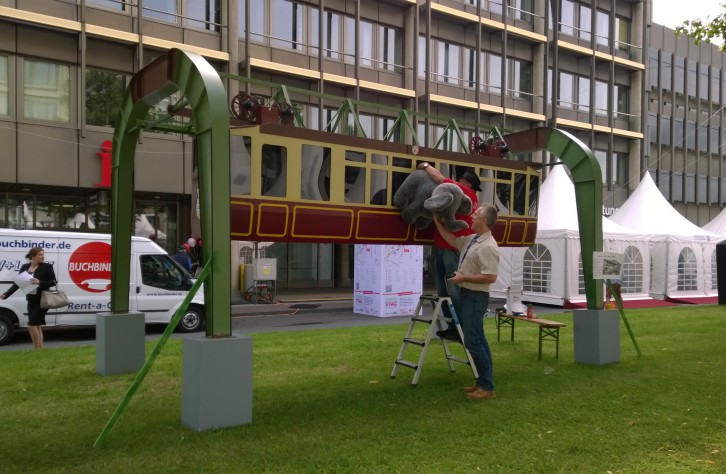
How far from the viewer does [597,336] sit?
8.96m

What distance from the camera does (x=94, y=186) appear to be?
19.8m

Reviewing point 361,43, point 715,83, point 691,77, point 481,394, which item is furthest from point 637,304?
point 715,83

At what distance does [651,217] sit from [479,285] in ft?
63.5

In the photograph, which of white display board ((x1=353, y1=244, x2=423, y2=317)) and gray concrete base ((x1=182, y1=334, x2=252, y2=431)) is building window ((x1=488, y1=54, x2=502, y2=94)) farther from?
gray concrete base ((x1=182, y1=334, x2=252, y2=431))

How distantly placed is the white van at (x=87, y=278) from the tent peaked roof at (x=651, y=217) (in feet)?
54.5

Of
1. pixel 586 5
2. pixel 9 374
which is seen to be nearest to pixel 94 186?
pixel 9 374

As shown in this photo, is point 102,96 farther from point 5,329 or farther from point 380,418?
point 380,418

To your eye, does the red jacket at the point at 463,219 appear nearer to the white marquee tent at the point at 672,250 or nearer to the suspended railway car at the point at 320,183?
the suspended railway car at the point at 320,183

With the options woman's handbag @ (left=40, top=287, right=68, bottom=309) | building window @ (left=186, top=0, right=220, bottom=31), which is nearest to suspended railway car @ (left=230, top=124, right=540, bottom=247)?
woman's handbag @ (left=40, top=287, right=68, bottom=309)

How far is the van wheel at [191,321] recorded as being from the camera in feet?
46.3

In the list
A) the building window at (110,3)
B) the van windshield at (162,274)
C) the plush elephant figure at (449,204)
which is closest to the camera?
the plush elephant figure at (449,204)

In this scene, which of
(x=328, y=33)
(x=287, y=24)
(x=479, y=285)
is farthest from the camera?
(x=328, y=33)

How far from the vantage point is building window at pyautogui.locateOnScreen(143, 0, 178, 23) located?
2089cm

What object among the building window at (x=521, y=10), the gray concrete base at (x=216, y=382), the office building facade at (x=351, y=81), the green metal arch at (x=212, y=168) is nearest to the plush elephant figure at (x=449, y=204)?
the office building facade at (x=351, y=81)
